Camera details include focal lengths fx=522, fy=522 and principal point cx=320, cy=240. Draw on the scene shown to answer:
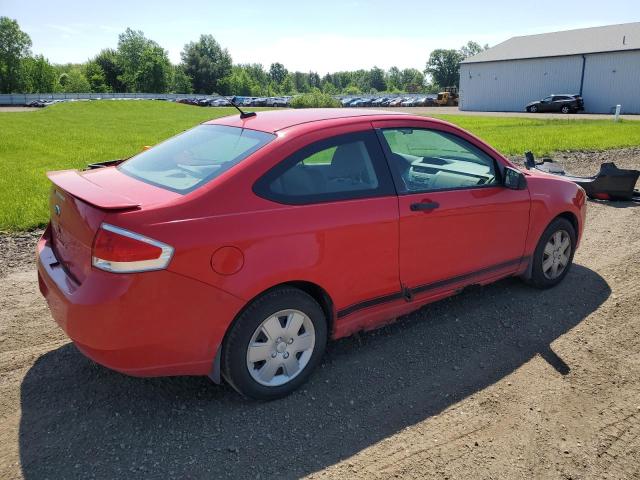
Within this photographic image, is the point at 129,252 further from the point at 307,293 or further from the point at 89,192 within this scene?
the point at 307,293

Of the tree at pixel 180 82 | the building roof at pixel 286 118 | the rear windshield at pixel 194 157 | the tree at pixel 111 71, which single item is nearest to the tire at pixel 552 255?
the building roof at pixel 286 118

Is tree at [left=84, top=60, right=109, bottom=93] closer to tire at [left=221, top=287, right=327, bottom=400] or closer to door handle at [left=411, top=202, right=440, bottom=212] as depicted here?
door handle at [left=411, top=202, right=440, bottom=212]

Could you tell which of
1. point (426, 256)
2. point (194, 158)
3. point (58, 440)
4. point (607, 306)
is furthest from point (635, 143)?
point (58, 440)

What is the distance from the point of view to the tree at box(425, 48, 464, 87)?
10575 centimetres

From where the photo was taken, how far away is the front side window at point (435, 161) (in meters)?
3.73

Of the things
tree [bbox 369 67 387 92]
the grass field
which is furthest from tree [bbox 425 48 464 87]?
the grass field

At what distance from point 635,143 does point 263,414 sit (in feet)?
58.4

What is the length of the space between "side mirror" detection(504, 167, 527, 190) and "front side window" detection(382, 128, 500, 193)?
7cm

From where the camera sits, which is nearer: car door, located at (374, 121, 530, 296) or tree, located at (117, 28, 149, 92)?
car door, located at (374, 121, 530, 296)

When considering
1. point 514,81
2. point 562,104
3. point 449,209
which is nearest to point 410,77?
point 514,81

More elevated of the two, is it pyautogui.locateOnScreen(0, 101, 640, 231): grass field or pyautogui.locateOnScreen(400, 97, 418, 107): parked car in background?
pyautogui.locateOnScreen(400, 97, 418, 107): parked car in background

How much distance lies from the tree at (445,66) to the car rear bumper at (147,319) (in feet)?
364

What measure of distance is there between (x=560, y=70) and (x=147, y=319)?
51.8 meters

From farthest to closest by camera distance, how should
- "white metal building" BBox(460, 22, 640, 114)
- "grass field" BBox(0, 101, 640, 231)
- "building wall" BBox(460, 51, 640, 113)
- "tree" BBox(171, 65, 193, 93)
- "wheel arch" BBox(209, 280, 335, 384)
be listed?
"tree" BBox(171, 65, 193, 93) → "white metal building" BBox(460, 22, 640, 114) → "building wall" BBox(460, 51, 640, 113) → "grass field" BBox(0, 101, 640, 231) → "wheel arch" BBox(209, 280, 335, 384)
